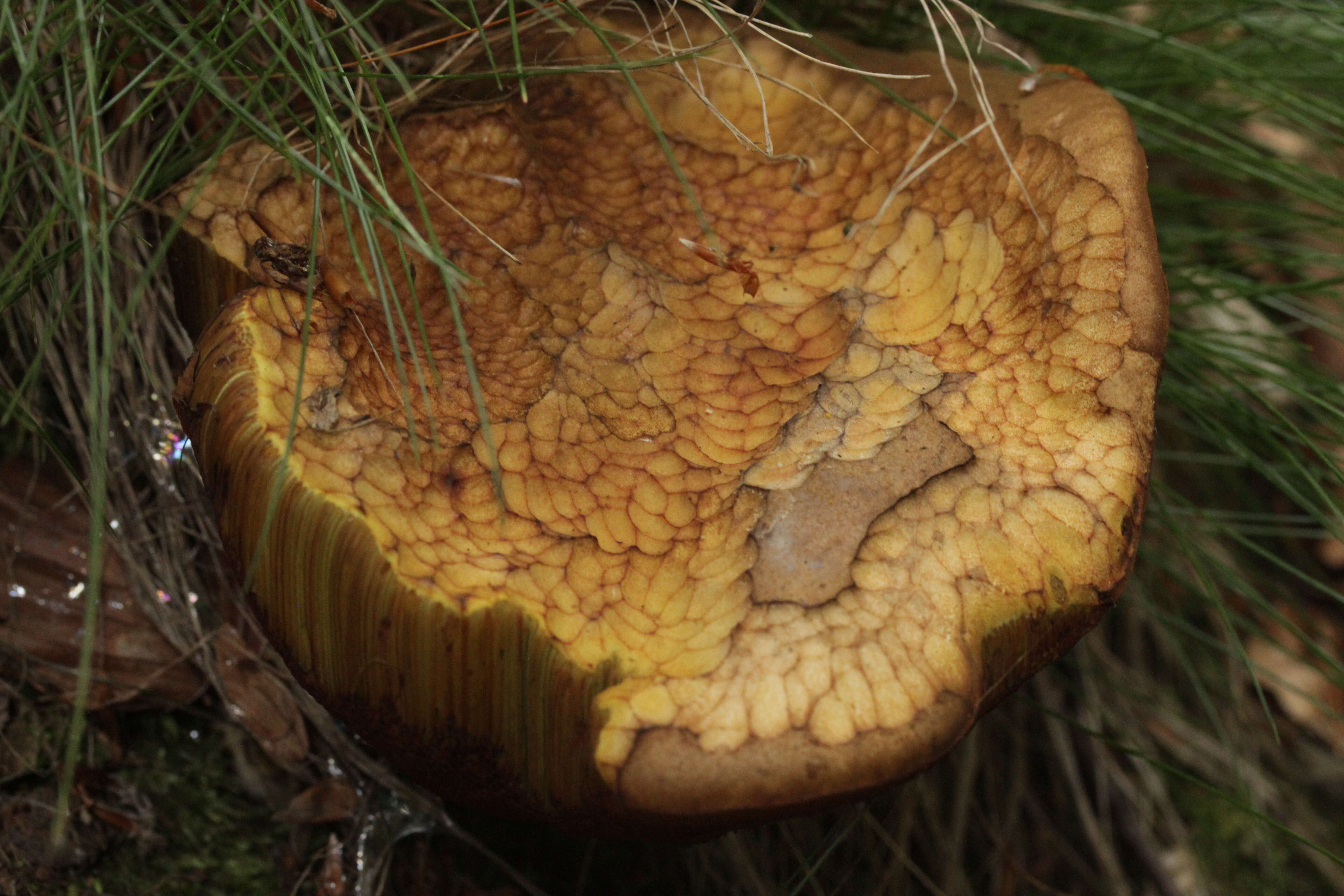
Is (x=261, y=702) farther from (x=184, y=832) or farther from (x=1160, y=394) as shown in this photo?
(x=1160, y=394)

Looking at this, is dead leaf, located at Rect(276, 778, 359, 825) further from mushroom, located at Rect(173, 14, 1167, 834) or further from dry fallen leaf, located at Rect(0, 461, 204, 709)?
mushroom, located at Rect(173, 14, 1167, 834)

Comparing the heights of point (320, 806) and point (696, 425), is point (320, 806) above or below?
below

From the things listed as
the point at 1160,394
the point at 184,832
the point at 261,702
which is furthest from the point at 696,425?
the point at 1160,394

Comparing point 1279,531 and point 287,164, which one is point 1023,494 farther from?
point 1279,531

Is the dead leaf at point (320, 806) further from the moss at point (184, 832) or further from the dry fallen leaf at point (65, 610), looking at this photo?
the dry fallen leaf at point (65, 610)

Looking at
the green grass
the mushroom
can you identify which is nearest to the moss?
the green grass
